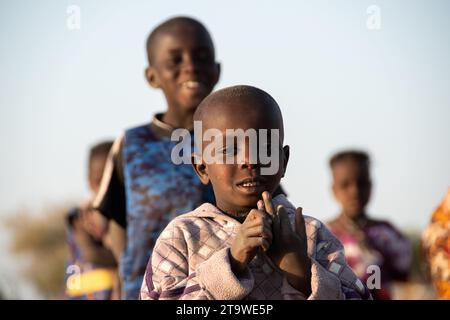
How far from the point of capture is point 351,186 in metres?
11.2

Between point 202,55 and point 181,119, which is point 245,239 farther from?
point 202,55

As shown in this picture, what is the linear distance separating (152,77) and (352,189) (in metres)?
3.47

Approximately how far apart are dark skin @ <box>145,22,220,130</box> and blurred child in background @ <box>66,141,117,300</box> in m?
2.67

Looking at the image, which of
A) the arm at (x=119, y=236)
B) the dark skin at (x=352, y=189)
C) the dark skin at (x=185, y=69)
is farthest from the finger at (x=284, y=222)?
the dark skin at (x=352, y=189)

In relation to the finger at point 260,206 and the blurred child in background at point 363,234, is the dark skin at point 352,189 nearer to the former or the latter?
the blurred child in background at point 363,234

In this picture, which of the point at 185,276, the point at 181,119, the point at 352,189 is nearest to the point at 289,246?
the point at 185,276

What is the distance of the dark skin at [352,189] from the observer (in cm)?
1067

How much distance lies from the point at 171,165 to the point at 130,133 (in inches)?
16.3

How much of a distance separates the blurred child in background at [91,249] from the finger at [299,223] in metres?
5.51

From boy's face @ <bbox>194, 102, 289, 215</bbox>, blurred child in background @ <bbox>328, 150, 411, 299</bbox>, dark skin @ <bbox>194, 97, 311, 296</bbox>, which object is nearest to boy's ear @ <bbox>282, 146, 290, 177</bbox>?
dark skin @ <bbox>194, 97, 311, 296</bbox>

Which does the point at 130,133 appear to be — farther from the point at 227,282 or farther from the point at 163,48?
the point at 227,282
